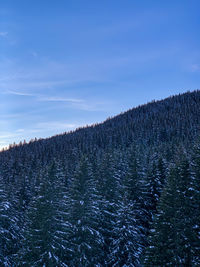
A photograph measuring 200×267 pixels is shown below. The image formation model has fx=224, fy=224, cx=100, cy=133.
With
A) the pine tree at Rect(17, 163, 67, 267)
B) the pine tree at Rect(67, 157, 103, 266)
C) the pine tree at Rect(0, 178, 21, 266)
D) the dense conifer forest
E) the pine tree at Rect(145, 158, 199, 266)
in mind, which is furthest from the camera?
the pine tree at Rect(0, 178, 21, 266)

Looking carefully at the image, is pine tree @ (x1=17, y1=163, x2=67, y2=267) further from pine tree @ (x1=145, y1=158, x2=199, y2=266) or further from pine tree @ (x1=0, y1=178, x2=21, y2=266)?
pine tree @ (x1=145, y1=158, x2=199, y2=266)

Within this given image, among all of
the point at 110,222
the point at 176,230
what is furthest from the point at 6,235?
the point at 176,230

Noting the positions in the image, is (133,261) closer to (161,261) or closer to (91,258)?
(91,258)

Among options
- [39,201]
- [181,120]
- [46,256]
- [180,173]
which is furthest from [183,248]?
[181,120]

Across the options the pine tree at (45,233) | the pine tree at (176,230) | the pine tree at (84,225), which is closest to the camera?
the pine tree at (176,230)

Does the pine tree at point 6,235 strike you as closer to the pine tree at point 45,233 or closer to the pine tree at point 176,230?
the pine tree at point 45,233

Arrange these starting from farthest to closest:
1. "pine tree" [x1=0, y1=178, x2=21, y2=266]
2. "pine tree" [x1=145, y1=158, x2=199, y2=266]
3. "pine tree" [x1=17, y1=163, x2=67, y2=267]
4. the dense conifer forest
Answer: "pine tree" [x1=0, y1=178, x2=21, y2=266] → "pine tree" [x1=17, y1=163, x2=67, y2=267] → the dense conifer forest → "pine tree" [x1=145, y1=158, x2=199, y2=266]

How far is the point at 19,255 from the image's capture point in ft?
67.2

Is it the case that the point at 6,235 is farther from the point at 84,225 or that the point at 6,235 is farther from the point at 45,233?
the point at 84,225

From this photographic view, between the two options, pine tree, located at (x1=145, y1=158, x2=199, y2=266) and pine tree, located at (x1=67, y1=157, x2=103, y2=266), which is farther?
pine tree, located at (x1=67, y1=157, x2=103, y2=266)

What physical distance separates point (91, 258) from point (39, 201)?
7.24m

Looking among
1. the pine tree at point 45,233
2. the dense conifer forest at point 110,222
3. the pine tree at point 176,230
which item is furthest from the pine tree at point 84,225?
the pine tree at point 176,230

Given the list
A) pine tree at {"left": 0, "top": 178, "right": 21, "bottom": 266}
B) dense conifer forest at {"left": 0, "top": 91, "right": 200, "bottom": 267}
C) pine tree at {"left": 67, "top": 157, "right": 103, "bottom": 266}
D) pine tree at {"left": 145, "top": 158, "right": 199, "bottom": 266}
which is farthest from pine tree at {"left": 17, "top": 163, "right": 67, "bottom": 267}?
pine tree at {"left": 145, "top": 158, "right": 199, "bottom": 266}

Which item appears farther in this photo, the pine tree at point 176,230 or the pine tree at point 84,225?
the pine tree at point 84,225
